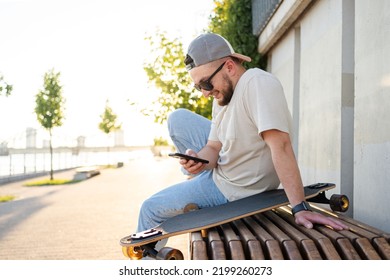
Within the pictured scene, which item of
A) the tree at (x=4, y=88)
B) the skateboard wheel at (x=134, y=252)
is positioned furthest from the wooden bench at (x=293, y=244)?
the tree at (x=4, y=88)

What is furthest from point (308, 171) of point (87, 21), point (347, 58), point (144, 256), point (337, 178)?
point (144, 256)

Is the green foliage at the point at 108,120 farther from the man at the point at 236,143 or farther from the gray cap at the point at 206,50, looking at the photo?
the gray cap at the point at 206,50

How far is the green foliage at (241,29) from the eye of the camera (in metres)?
6.68

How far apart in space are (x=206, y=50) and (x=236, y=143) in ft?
1.56

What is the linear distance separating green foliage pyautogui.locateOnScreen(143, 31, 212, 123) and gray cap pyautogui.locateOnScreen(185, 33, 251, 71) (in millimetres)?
5040

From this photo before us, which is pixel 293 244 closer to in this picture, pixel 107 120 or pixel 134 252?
pixel 134 252

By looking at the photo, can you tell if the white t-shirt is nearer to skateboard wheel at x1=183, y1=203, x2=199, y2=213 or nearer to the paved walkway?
skateboard wheel at x1=183, y1=203, x2=199, y2=213

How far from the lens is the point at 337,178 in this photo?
3.44 metres

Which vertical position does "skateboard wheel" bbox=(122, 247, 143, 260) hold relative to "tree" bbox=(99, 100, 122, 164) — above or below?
below

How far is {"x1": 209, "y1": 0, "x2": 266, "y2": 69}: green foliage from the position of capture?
668cm

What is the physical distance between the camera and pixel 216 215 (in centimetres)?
216

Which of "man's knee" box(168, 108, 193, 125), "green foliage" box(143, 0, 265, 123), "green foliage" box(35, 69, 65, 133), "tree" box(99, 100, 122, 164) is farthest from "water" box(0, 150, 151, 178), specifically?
"man's knee" box(168, 108, 193, 125)

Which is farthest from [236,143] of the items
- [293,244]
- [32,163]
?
[32,163]
